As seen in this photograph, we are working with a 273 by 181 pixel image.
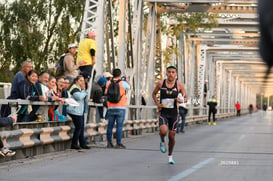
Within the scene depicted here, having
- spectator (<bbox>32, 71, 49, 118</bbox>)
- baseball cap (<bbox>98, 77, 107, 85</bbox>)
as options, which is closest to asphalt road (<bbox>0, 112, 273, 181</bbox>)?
spectator (<bbox>32, 71, 49, 118</bbox>)

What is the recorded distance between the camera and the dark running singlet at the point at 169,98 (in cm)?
1030

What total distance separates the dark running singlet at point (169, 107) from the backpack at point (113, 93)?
3155 mm

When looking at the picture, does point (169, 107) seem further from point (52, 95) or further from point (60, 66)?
point (60, 66)

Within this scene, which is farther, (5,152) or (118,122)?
(118,122)

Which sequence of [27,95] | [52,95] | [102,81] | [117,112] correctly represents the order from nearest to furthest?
1. [27,95]
2. [52,95]
3. [117,112]
4. [102,81]

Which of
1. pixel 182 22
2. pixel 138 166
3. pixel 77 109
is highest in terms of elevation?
pixel 182 22

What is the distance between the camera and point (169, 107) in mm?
10391

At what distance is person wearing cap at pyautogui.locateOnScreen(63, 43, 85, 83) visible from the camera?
1284 centimetres

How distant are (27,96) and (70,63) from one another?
257 centimetres

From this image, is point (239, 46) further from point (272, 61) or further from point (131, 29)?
point (272, 61)

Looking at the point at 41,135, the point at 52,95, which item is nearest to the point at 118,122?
the point at 52,95

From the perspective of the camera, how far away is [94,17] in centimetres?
1536

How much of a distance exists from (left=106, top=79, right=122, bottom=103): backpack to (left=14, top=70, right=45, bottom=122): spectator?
9.77 ft

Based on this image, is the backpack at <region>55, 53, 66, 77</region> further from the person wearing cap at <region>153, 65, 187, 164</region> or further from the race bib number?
the race bib number
